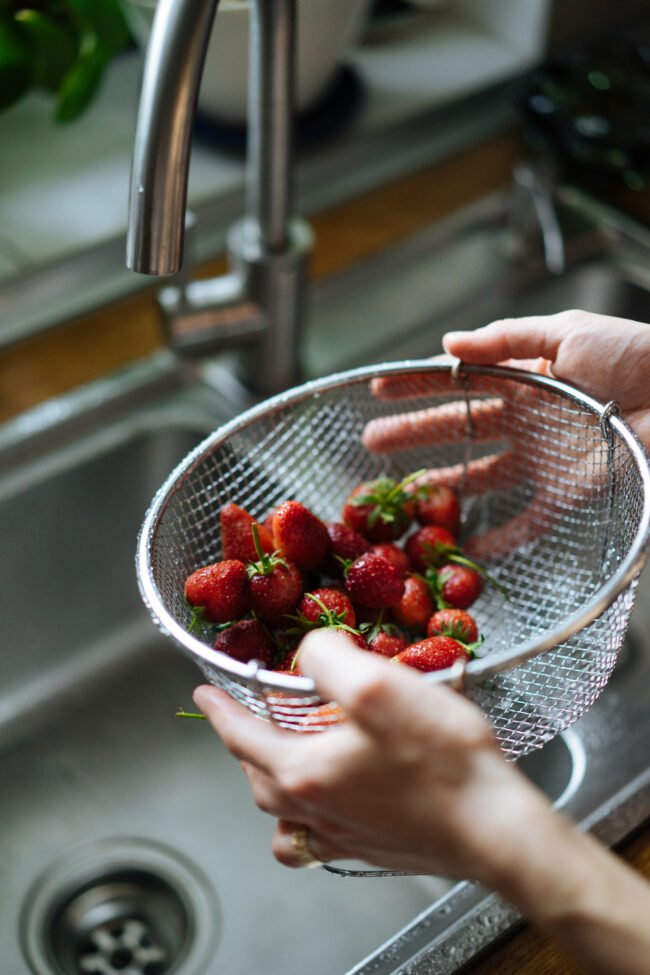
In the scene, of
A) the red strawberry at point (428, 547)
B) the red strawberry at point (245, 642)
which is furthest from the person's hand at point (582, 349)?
the red strawberry at point (245, 642)

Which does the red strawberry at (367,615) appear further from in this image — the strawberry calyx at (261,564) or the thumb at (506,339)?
the thumb at (506,339)

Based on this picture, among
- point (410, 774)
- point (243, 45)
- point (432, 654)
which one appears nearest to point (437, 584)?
point (432, 654)

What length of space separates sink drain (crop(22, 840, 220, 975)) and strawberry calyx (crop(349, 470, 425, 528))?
301 mm

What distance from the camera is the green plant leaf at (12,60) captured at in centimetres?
89

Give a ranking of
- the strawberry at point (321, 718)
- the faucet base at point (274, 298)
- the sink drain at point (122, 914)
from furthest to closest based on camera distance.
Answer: the faucet base at point (274, 298)
the sink drain at point (122, 914)
the strawberry at point (321, 718)

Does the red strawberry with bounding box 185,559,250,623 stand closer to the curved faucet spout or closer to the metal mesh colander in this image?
the metal mesh colander

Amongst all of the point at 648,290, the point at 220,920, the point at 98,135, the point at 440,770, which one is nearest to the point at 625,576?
the point at 440,770

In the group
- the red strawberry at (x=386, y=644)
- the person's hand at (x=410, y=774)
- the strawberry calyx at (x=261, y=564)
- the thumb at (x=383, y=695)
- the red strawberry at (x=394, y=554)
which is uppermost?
the thumb at (x=383, y=695)

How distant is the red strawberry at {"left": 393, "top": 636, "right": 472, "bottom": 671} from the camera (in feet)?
1.87

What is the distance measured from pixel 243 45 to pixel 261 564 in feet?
1.87

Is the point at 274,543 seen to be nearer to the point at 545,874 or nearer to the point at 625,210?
the point at 545,874

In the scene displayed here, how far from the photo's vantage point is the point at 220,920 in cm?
75

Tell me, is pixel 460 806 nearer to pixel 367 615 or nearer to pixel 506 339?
pixel 367 615

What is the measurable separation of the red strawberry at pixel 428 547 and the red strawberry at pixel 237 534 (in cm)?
12
